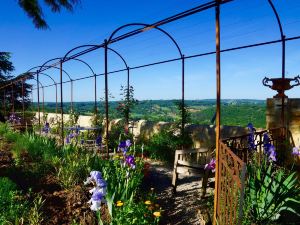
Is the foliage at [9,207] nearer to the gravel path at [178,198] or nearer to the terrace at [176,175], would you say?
the terrace at [176,175]

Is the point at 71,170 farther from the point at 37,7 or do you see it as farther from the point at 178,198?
the point at 37,7

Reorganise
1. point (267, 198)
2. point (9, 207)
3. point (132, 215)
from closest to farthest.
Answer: point (267, 198)
point (132, 215)
point (9, 207)

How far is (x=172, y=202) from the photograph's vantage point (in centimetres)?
476

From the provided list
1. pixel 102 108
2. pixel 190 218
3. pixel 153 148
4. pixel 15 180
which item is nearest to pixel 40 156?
pixel 15 180

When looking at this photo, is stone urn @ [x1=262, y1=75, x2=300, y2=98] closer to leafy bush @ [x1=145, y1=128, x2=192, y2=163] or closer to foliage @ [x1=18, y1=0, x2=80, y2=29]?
leafy bush @ [x1=145, y1=128, x2=192, y2=163]

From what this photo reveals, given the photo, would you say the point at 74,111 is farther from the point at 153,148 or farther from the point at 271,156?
the point at 271,156

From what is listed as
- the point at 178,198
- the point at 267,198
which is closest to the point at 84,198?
the point at 178,198

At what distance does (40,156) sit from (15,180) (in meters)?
1.44

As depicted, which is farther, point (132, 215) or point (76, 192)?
point (76, 192)

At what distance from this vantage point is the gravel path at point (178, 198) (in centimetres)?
412

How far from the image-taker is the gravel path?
13.5 feet

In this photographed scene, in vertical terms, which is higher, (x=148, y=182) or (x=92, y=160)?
(x=92, y=160)

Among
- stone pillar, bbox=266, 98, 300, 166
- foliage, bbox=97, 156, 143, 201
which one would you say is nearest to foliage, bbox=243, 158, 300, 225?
foliage, bbox=97, 156, 143, 201

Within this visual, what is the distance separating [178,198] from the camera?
494 centimetres
